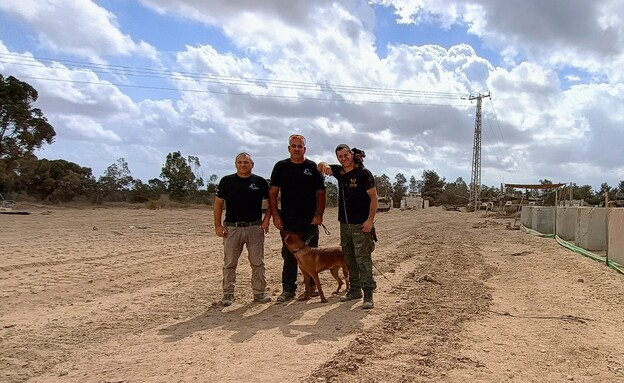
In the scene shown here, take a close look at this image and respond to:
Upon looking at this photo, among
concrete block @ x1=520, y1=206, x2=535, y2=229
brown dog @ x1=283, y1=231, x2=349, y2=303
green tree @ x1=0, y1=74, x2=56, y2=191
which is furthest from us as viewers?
green tree @ x1=0, y1=74, x2=56, y2=191

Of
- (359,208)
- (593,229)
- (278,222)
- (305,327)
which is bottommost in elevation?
(305,327)

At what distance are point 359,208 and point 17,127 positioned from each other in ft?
105

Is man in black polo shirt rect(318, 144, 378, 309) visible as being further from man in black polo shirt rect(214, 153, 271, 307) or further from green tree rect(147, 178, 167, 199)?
green tree rect(147, 178, 167, 199)

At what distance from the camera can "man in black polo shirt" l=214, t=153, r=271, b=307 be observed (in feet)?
20.9

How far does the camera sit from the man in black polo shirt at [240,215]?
636 cm

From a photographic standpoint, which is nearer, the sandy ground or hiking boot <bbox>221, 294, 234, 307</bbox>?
the sandy ground

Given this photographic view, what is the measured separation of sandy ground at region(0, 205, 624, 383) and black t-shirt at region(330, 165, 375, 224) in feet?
3.83

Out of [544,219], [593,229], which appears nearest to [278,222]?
[593,229]

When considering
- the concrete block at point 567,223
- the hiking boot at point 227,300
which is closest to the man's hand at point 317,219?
the hiking boot at point 227,300

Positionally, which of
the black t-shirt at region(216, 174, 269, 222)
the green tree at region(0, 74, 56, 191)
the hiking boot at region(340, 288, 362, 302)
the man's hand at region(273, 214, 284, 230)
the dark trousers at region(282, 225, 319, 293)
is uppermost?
the green tree at region(0, 74, 56, 191)

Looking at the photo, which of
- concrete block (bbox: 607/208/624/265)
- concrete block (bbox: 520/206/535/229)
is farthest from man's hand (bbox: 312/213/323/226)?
concrete block (bbox: 520/206/535/229)

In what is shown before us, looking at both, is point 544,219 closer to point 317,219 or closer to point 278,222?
point 317,219

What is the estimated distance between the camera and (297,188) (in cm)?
641

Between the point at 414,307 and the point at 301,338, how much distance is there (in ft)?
6.37
